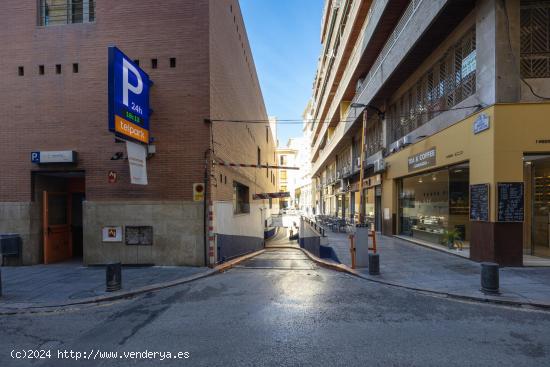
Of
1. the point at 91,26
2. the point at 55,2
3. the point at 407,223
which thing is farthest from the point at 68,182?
the point at 407,223

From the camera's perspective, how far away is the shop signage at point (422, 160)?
11.9 meters

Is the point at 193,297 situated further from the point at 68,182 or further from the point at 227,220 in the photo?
the point at 68,182

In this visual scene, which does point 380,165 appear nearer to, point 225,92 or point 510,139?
point 510,139

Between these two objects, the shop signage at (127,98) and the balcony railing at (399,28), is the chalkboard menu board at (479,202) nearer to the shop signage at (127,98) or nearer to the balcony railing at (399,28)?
the balcony railing at (399,28)

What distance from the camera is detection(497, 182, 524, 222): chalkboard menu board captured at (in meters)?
8.28

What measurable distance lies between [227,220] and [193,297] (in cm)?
550

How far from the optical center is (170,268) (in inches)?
363

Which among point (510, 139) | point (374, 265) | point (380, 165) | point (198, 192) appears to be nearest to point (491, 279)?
point (374, 265)

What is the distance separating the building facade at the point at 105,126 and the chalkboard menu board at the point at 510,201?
29.9ft

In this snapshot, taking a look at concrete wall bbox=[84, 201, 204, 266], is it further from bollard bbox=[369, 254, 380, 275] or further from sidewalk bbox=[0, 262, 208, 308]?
bollard bbox=[369, 254, 380, 275]

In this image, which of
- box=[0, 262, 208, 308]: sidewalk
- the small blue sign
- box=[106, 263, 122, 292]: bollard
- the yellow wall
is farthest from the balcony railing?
the small blue sign

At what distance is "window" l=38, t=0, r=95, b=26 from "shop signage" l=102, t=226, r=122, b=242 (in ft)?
25.6

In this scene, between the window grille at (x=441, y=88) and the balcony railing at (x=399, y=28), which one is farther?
the balcony railing at (x=399, y=28)

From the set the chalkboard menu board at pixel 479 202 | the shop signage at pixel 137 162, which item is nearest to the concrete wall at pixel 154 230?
the shop signage at pixel 137 162
